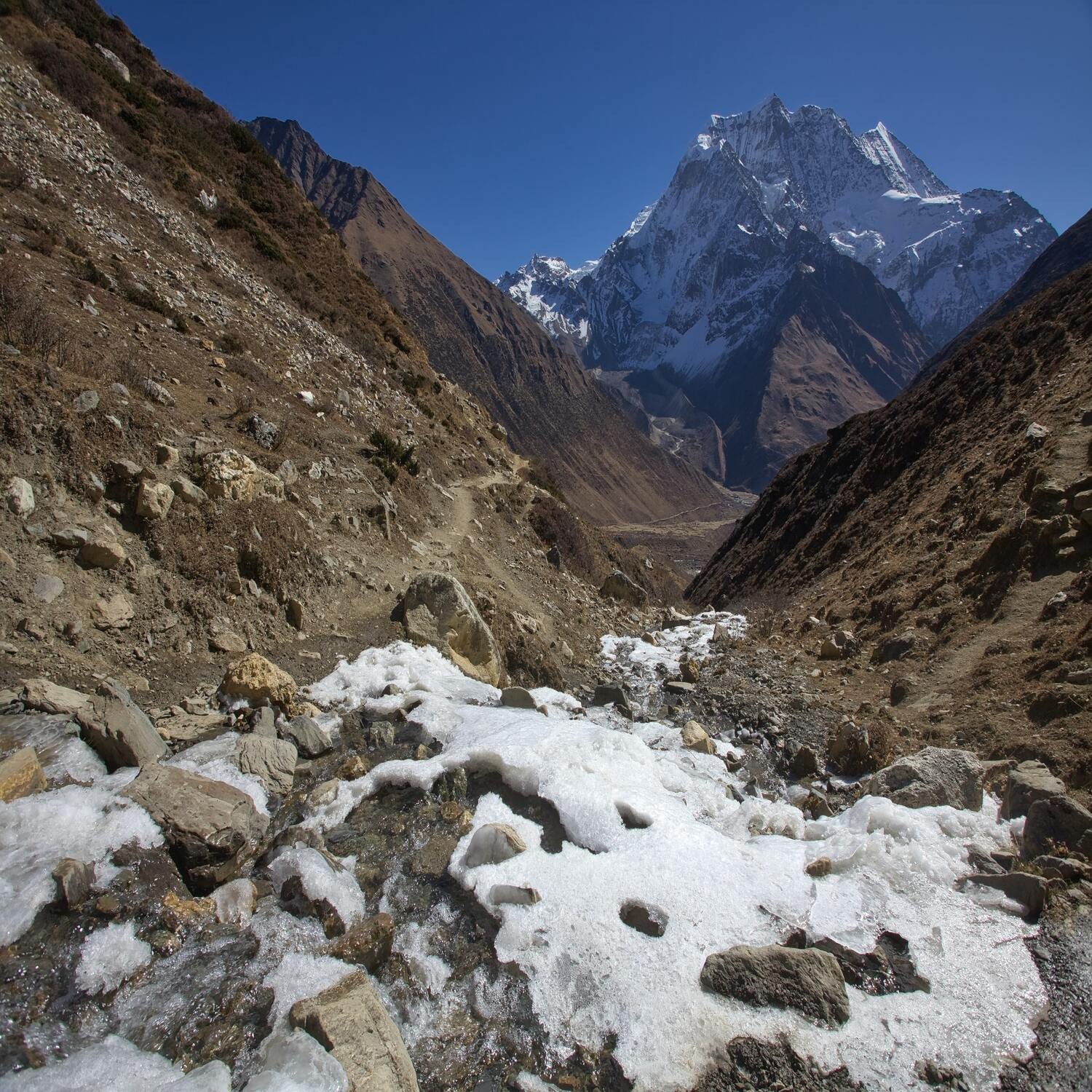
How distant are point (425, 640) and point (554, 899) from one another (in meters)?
5.84

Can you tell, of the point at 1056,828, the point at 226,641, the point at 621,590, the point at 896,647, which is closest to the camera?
Answer: the point at 1056,828

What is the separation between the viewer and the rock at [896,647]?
12.4 meters

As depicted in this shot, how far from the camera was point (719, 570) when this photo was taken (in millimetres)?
39938

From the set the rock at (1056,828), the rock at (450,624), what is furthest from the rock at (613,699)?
the rock at (1056,828)

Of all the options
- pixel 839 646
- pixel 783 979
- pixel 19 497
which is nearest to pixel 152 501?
pixel 19 497

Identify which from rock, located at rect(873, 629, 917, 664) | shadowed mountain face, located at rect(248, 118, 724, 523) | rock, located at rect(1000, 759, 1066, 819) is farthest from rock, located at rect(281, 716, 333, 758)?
shadowed mountain face, located at rect(248, 118, 724, 523)

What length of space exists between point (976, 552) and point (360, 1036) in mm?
15385

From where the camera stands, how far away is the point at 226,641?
8.23m

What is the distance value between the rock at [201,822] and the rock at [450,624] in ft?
16.1

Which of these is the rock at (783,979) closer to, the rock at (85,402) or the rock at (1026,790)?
the rock at (1026,790)

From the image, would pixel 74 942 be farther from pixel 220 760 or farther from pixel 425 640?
pixel 425 640

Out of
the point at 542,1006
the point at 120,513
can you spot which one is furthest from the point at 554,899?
the point at 120,513

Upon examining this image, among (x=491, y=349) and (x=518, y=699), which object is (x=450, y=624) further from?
(x=491, y=349)

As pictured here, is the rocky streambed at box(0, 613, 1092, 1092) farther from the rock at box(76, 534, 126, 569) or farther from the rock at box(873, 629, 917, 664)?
the rock at box(873, 629, 917, 664)
